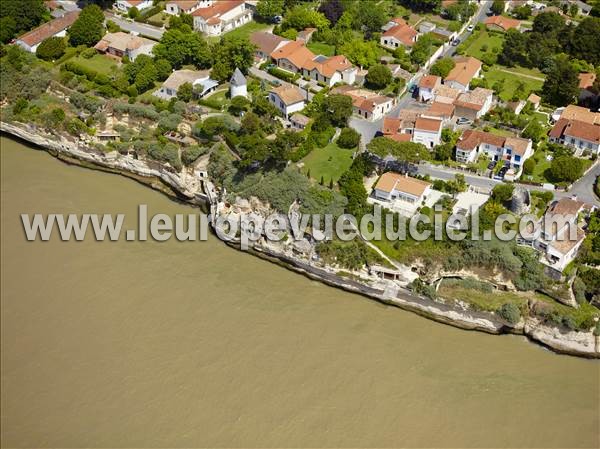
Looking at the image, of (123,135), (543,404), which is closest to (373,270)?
(543,404)

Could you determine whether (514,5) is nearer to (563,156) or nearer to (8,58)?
(563,156)

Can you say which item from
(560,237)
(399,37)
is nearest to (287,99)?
(399,37)

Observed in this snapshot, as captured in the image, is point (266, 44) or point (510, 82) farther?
point (266, 44)

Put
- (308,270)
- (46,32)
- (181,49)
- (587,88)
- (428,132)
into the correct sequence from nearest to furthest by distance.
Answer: (308,270) → (428,132) → (587,88) → (181,49) → (46,32)

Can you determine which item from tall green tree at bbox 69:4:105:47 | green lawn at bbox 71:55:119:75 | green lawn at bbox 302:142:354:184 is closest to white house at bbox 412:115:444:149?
green lawn at bbox 302:142:354:184

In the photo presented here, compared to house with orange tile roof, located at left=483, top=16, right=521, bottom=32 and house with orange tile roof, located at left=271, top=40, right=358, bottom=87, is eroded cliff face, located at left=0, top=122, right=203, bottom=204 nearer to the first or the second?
house with orange tile roof, located at left=271, top=40, right=358, bottom=87

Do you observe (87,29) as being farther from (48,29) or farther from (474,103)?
(474,103)

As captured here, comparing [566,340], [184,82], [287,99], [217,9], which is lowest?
[566,340]
